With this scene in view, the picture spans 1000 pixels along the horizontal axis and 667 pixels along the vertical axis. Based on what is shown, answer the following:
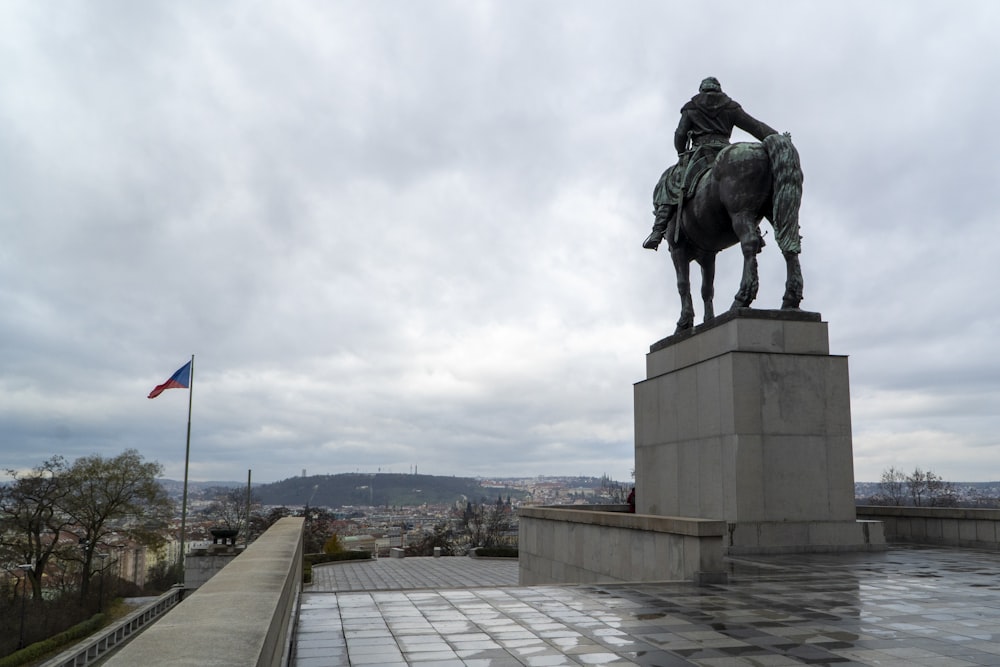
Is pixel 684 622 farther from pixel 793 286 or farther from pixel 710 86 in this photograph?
pixel 710 86

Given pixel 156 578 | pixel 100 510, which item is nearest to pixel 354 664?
pixel 100 510

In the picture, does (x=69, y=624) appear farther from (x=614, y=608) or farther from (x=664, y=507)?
(x=614, y=608)

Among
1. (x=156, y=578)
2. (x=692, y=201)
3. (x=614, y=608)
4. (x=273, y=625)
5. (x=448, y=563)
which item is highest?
(x=692, y=201)

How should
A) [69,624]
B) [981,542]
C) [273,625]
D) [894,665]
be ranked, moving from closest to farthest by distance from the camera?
[273,625] → [894,665] → [981,542] → [69,624]

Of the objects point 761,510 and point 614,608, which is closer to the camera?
point 614,608

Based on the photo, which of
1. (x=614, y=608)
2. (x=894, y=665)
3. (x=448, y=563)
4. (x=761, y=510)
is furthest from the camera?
(x=448, y=563)

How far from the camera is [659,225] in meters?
18.4

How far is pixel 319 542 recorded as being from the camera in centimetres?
6025

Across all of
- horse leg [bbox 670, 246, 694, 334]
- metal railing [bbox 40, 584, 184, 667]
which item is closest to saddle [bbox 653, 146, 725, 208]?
horse leg [bbox 670, 246, 694, 334]

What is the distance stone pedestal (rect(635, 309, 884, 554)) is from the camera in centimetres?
1404

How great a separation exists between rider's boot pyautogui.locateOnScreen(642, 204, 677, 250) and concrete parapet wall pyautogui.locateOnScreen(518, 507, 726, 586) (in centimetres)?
707

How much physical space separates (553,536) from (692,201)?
26.4 ft

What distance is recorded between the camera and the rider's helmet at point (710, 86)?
1716 centimetres

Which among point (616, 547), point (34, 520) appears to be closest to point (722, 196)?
point (616, 547)
